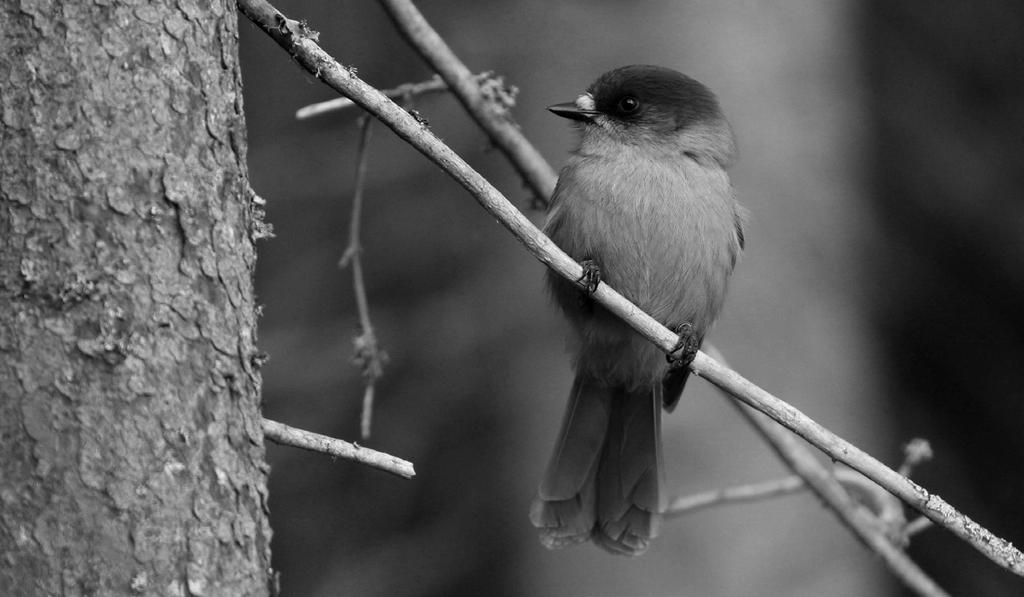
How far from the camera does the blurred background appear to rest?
6.22 meters

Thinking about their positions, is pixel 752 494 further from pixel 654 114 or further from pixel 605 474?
pixel 654 114

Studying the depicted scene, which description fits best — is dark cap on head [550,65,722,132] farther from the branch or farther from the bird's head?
the branch

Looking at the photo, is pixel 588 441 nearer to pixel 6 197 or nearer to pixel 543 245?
pixel 543 245

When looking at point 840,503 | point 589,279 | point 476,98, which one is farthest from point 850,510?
point 476,98

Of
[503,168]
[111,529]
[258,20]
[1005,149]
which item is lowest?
[111,529]

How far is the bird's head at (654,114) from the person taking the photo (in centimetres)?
474

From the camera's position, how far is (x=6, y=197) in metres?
2.39

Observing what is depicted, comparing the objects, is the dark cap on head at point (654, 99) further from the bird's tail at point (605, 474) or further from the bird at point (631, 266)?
the bird's tail at point (605, 474)

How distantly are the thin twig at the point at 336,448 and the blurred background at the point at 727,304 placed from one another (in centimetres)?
362

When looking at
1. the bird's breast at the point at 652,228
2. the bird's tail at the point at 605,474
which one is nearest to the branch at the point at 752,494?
the bird's tail at the point at 605,474

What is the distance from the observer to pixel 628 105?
4883 mm

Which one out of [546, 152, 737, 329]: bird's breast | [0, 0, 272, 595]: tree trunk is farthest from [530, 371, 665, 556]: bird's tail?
[0, 0, 272, 595]: tree trunk

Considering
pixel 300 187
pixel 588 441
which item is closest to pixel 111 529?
pixel 588 441

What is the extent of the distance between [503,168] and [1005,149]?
3.39 m
